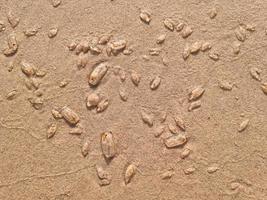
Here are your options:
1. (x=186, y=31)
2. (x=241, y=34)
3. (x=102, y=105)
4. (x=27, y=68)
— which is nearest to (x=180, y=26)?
(x=186, y=31)

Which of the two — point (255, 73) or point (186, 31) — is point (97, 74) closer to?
point (186, 31)

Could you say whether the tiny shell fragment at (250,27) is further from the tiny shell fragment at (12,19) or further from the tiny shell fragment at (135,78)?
the tiny shell fragment at (12,19)

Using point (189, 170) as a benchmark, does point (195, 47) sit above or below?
above

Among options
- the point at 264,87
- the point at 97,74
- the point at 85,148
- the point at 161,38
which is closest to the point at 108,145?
the point at 85,148

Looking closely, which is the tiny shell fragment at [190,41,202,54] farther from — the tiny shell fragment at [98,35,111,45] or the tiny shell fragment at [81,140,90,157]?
the tiny shell fragment at [81,140,90,157]

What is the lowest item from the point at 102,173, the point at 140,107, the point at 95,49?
the point at 102,173

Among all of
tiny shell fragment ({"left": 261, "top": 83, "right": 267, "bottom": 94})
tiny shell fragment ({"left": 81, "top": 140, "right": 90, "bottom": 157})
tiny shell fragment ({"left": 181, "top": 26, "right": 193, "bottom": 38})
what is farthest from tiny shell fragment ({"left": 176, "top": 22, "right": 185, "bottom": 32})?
tiny shell fragment ({"left": 81, "top": 140, "right": 90, "bottom": 157})
